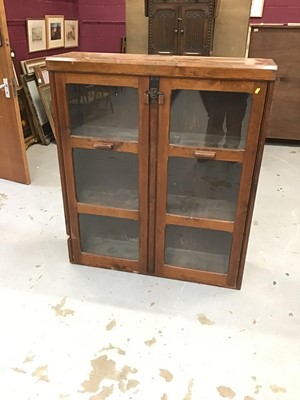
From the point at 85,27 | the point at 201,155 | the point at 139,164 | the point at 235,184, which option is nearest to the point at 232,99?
the point at 201,155

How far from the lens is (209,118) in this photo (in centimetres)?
180

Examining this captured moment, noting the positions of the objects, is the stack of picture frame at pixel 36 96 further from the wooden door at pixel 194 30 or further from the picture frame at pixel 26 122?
the wooden door at pixel 194 30

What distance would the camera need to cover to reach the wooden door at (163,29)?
3.91m

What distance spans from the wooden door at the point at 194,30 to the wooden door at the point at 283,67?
0.57 meters

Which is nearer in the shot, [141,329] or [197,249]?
[141,329]

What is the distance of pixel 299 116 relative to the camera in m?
4.21

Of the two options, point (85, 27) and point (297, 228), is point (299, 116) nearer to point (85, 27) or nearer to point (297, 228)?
point (297, 228)

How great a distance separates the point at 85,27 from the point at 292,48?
3.13 meters

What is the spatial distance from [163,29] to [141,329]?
346cm

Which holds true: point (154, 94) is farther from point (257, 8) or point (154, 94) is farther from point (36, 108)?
point (257, 8)

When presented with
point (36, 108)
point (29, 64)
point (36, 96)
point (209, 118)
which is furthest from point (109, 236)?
point (29, 64)

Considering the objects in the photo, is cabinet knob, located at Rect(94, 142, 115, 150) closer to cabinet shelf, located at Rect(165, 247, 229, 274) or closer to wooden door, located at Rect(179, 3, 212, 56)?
cabinet shelf, located at Rect(165, 247, 229, 274)

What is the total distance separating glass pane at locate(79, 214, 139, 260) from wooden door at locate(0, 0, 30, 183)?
1.32m

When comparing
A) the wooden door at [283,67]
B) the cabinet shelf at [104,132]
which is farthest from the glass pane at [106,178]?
the wooden door at [283,67]
